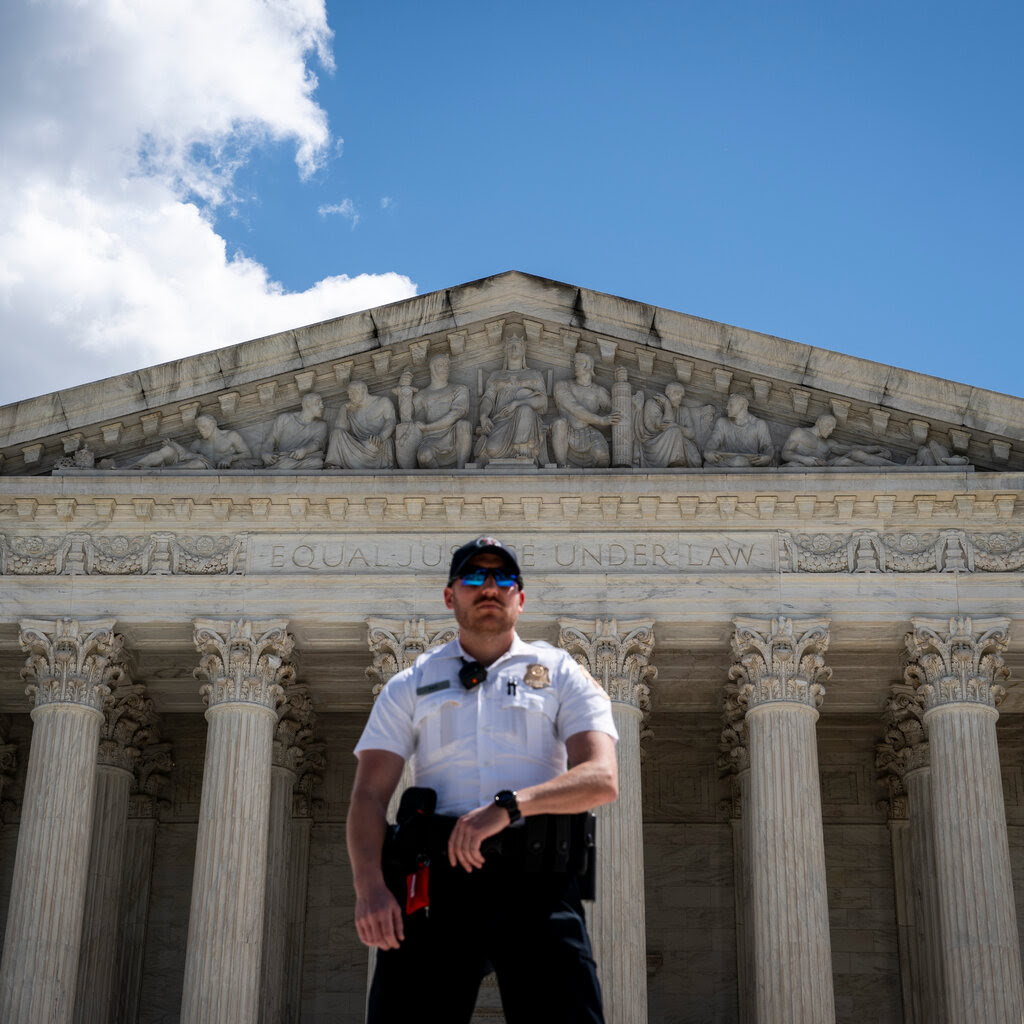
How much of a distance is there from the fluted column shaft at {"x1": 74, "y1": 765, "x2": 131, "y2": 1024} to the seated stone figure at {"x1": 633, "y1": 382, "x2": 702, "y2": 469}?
11395 millimetres

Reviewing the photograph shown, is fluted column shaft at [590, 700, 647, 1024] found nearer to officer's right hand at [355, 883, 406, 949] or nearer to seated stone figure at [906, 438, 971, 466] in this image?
seated stone figure at [906, 438, 971, 466]

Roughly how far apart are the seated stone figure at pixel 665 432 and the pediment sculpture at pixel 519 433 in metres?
0.02

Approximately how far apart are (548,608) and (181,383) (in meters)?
7.49

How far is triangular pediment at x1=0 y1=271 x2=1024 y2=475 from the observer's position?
31.0 meters

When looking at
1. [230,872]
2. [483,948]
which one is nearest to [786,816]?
[230,872]

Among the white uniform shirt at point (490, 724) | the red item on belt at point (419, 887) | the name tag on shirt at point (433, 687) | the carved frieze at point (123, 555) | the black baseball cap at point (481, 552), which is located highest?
the carved frieze at point (123, 555)

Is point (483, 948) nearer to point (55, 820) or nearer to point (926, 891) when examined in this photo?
point (55, 820)

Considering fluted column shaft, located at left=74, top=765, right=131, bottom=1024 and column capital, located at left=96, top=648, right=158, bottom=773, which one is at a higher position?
column capital, located at left=96, top=648, right=158, bottom=773

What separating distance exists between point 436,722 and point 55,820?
22170 mm

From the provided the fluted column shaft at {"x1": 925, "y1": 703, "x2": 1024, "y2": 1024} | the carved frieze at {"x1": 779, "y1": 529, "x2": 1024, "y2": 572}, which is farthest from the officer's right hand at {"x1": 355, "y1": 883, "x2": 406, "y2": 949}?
the carved frieze at {"x1": 779, "y1": 529, "x2": 1024, "y2": 572}

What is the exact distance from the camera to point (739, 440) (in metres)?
31.3

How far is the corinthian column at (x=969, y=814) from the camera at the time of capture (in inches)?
1088

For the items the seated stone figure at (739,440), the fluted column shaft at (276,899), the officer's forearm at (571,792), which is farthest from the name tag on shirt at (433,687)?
the fluted column shaft at (276,899)

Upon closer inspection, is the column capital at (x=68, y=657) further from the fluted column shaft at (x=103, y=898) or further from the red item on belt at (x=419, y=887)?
the red item on belt at (x=419, y=887)
